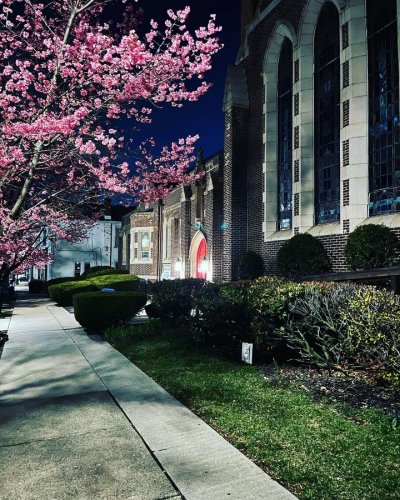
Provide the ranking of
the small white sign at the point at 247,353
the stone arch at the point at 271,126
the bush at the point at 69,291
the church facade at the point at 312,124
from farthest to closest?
1. the bush at the point at 69,291
2. the stone arch at the point at 271,126
3. the church facade at the point at 312,124
4. the small white sign at the point at 247,353

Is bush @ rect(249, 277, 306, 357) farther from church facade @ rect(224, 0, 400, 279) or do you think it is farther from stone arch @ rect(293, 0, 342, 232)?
stone arch @ rect(293, 0, 342, 232)

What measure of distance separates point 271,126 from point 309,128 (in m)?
2.46

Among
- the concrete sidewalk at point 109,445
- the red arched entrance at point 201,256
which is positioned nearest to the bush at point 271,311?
the concrete sidewalk at point 109,445

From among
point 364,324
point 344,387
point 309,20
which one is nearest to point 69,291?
point 309,20

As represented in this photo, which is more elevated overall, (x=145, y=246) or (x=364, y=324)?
(x=145, y=246)

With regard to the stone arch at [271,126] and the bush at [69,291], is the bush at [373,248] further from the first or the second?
the bush at [69,291]

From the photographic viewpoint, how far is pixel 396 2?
36.7 feet

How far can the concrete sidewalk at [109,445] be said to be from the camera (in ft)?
9.45

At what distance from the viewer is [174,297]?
1104 centimetres

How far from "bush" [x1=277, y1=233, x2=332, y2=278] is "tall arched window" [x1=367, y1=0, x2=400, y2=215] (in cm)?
202

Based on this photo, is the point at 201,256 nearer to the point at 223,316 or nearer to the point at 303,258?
the point at 303,258

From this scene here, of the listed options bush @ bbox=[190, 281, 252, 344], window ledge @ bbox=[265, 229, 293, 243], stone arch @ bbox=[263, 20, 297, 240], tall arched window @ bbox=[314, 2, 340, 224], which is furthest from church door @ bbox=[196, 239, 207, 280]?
bush @ bbox=[190, 281, 252, 344]

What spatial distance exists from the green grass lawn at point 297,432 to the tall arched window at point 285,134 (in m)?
10.4

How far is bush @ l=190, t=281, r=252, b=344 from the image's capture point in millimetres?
7125
